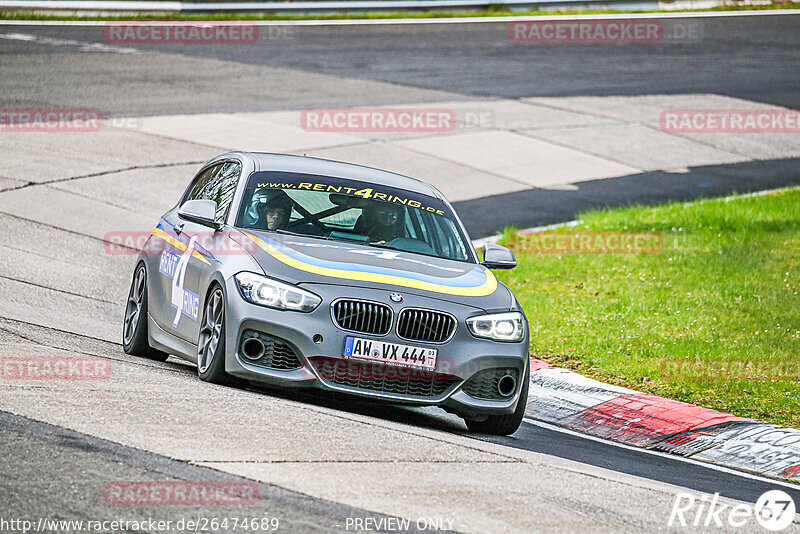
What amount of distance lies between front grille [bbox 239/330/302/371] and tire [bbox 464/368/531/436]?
1.48 meters

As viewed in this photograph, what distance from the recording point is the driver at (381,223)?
9414 millimetres

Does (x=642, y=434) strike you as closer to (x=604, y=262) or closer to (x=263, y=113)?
(x=604, y=262)

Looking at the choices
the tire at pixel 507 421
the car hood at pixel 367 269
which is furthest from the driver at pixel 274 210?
the tire at pixel 507 421

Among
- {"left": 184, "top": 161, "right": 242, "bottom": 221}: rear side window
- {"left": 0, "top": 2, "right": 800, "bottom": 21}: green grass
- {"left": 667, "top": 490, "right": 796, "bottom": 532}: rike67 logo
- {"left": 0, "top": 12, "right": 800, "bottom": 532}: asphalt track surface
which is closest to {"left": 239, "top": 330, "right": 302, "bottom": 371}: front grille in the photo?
{"left": 0, "top": 12, "right": 800, "bottom": 532}: asphalt track surface

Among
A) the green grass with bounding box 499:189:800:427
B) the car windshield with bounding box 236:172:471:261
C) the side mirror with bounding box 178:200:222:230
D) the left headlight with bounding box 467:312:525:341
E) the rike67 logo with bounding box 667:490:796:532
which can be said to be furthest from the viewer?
the green grass with bounding box 499:189:800:427

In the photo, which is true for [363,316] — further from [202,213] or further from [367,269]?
[202,213]

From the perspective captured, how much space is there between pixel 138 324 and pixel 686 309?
18.8ft

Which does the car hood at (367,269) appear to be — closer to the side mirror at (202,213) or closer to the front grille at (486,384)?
the side mirror at (202,213)

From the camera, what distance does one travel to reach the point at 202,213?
363 inches

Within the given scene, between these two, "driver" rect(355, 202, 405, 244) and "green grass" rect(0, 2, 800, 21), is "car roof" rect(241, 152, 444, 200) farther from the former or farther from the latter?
"green grass" rect(0, 2, 800, 21)

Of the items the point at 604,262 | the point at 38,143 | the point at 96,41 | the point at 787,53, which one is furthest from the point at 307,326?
the point at 787,53

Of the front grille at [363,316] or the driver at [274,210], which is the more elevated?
the driver at [274,210]

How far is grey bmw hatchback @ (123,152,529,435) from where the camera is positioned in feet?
26.8

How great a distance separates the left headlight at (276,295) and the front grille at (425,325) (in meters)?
0.55
